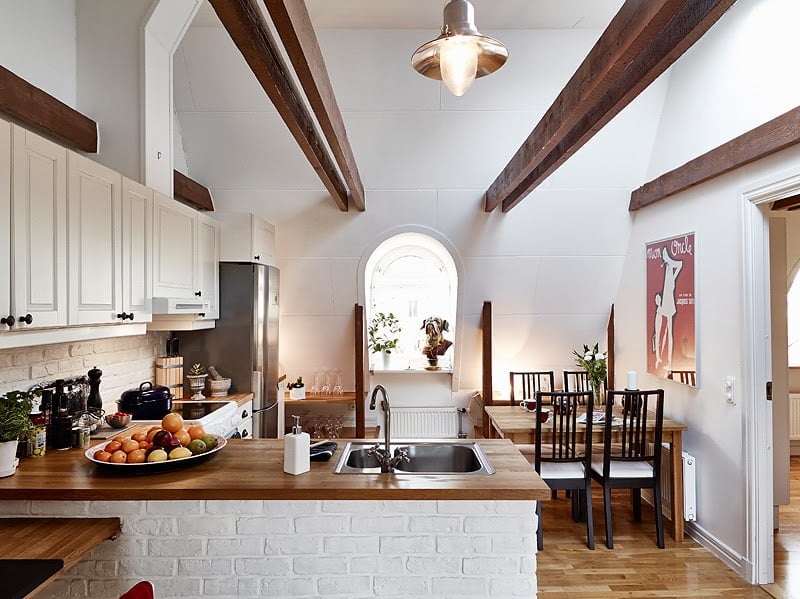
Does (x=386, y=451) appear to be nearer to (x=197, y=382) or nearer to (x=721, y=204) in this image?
(x=197, y=382)

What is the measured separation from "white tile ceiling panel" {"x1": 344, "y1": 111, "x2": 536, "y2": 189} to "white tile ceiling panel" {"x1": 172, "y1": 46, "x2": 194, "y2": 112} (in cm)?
116

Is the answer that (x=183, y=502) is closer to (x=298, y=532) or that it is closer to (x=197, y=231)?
(x=298, y=532)

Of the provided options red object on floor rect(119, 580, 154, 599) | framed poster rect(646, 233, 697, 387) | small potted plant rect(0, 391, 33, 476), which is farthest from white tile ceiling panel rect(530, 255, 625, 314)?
red object on floor rect(119, 580, 154, 599)

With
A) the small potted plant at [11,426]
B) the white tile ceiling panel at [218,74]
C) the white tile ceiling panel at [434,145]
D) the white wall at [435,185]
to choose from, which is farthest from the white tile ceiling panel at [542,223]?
the small potted plant at [11,426]

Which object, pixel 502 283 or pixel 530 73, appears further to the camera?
pixel 502 283

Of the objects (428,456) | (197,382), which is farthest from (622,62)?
(197,382)

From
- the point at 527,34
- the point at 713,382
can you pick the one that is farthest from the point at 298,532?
the point at 527,34

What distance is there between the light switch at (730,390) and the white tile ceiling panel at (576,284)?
169 cm

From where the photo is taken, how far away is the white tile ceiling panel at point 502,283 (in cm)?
484

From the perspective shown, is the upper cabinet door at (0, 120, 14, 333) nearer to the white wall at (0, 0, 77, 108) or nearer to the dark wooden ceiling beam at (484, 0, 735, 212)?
the white wall at (0, 0, 77, 108)

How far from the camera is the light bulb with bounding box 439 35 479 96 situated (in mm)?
2041

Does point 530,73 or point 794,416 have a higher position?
point 530,73

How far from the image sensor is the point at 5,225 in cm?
198

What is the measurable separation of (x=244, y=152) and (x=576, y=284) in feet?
9.85
